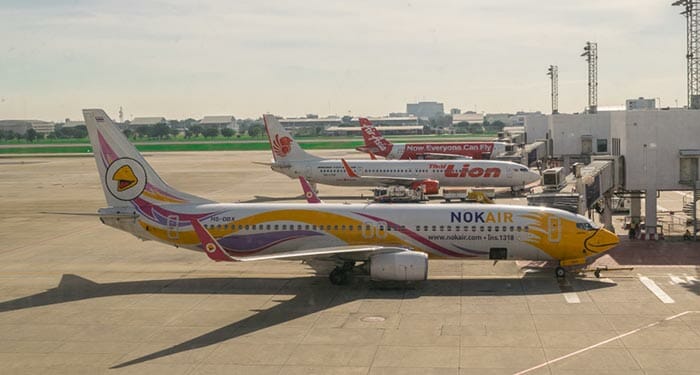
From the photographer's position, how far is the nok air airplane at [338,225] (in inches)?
1366

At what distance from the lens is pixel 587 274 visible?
118 ft

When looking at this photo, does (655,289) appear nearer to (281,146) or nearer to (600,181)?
(600,181)

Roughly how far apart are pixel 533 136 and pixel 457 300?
85.2 metres

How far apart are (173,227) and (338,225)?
8.24 meters

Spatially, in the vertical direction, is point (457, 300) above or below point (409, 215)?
below

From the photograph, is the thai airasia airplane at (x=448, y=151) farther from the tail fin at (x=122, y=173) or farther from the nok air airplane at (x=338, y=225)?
the tail fin at (x=122, y=173)

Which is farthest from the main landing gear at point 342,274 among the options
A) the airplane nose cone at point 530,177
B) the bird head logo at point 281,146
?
the airplane nose cone at point 530,177

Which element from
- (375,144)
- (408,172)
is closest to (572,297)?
(408,172)

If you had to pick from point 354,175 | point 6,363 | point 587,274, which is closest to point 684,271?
point 587,274

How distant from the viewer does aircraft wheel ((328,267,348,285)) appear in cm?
3422

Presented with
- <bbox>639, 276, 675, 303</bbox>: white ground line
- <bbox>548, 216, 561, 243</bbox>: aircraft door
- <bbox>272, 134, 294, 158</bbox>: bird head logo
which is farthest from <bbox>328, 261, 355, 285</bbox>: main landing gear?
<bbox>272, 134, 294, 158</bbox>: bird head logo

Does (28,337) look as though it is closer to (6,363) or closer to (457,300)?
(6,363)

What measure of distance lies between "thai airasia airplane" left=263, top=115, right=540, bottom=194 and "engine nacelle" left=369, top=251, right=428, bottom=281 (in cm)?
3987

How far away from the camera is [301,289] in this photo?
34031 mm
